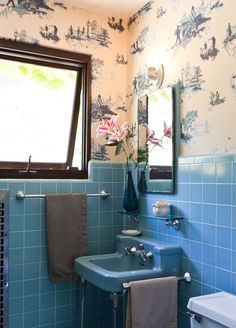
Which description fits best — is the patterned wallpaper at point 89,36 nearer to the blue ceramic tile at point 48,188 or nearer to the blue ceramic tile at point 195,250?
the blue ceramic tile at point 48,188

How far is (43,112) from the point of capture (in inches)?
102

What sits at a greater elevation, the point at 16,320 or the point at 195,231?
the point at 195,231

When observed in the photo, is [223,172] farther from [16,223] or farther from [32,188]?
[16,223]

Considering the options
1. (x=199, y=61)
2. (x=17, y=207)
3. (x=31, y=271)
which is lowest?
(x=31, y=271)

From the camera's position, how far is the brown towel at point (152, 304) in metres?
1.83

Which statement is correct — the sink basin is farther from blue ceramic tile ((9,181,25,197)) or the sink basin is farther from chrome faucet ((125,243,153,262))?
blue ceramic tile ((9,181,25,197))

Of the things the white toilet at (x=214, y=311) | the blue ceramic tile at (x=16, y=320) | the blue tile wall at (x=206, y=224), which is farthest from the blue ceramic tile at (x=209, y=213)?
the blue ceramic tile at (x=16, y=320)

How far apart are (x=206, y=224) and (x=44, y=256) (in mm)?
1161

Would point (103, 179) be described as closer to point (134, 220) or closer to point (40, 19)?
point (134, 220)

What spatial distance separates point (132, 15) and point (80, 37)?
46 centimetres

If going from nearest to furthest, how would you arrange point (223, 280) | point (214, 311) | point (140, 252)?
point (214, 311) < point (223, 280) < point (140, 252)

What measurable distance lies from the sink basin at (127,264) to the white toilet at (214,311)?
1.23 feet

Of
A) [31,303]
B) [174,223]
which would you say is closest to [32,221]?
[31,303]

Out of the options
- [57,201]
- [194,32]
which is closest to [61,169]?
[57,201]
